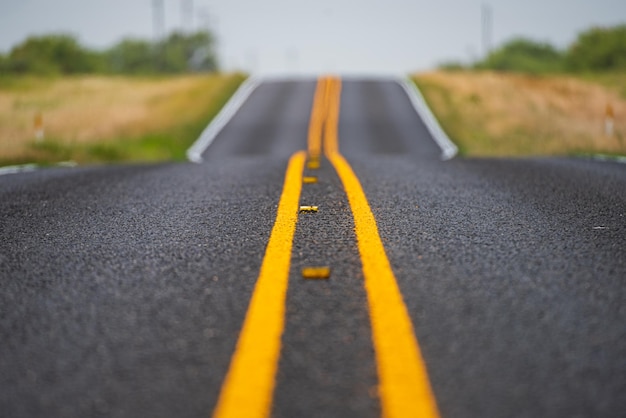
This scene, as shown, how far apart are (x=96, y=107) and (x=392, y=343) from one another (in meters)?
30.3

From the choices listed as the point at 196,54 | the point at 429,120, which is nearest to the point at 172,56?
the point at 196,54

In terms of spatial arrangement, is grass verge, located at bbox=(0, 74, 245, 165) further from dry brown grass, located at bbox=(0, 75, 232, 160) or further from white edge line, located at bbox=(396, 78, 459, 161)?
white edge line, located at bbox=(396, 78, 459, 161)

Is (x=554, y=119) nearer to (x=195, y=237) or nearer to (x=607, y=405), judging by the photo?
(x=195, y=237)

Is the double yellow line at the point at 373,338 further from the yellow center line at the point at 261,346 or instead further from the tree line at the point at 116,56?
the tree line at the point at 116,56

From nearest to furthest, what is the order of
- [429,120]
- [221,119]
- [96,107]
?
[429,120], [221,119], [96,107]

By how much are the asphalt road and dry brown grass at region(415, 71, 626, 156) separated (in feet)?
35.8

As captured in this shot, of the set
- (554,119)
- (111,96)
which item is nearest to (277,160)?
(554,119)

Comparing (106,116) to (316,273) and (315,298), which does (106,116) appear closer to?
(316,273)

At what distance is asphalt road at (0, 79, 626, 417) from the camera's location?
7.25 feet

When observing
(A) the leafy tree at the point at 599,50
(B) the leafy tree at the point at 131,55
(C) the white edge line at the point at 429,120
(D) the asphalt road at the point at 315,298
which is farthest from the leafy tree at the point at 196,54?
(D) the asphalt road at the point at 315,298

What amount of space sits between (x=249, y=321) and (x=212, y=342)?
230 mm

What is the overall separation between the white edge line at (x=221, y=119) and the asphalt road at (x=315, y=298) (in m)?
11.6

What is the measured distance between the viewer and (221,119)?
30.0 m

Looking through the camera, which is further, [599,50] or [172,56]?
[172,56]
